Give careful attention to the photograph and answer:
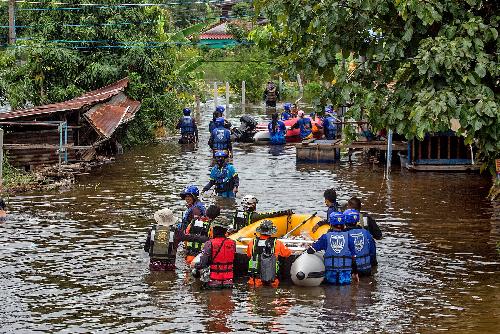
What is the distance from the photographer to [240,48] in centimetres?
7325

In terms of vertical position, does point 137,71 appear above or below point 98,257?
above

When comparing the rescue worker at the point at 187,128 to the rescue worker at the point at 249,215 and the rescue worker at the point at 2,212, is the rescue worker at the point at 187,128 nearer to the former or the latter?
the rescue worker at the point at 2,212

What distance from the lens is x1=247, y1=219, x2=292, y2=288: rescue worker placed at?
58.6ft

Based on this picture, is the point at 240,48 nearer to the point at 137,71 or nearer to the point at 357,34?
the point at 137,71

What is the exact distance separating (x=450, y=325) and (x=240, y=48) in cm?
5829

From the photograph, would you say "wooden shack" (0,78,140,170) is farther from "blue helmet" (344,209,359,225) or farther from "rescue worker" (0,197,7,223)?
"blue helmet" (344,209,359,225)

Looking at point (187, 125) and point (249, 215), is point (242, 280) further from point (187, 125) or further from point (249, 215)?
point (187, 125)

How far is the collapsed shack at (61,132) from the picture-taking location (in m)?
31.6

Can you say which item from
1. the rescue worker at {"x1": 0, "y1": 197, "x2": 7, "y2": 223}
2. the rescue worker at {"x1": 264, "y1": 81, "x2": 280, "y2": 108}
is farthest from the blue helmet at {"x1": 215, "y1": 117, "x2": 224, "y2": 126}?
the rescue worker at {"x1": 264, "y1": 81, "x2": 280, "y2": 108}

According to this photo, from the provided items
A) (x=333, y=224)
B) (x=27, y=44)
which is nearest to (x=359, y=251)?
(x=333, y=224)

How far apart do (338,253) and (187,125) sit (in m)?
23.8

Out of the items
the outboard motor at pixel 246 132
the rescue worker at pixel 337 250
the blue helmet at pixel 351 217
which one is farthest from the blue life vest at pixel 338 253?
the outboard motor at pixel 246 132

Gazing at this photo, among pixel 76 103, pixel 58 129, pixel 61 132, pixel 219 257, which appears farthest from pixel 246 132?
pixel 219 257

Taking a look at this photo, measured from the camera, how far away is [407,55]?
19625mm
